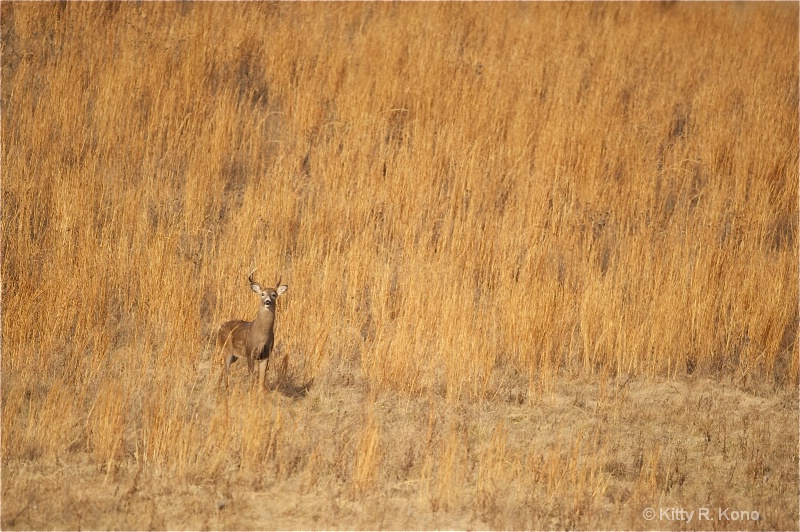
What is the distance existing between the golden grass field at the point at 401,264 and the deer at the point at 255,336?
→ 262 mm

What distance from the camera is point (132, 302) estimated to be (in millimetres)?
7734

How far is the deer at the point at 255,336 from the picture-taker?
262 inches

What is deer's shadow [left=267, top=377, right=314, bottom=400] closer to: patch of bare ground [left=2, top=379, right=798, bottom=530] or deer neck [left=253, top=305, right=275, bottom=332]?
patch of bare ground [left=2, top=379, right=798, bottom=530]

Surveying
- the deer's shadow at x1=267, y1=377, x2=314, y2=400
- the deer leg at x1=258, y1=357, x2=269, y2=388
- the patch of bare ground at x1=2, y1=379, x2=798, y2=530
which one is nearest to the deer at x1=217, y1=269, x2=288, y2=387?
the deer leg at x1=258, y1=357, x2=269, y2=388

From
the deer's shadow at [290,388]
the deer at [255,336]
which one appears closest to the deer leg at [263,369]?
the deer at [255,336]

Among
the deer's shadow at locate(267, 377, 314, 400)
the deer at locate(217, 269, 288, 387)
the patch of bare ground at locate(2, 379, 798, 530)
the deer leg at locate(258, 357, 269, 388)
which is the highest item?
the deer at locate(217, 269, 288, 387)

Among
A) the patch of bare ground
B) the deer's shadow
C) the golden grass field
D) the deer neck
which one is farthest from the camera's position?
the deer's shadow

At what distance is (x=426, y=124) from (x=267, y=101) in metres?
1.75

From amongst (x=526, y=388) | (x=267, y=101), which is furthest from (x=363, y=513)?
(x=267, y=101)

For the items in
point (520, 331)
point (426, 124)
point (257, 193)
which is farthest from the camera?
point (426, 124)

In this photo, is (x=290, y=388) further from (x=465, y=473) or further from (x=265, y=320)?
(x=465, y=473)

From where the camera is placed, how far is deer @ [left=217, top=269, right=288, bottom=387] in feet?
21.8

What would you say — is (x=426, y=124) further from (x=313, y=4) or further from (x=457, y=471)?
(x=457, y=471)

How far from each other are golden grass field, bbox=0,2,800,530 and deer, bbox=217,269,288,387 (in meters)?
0.26
